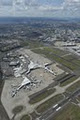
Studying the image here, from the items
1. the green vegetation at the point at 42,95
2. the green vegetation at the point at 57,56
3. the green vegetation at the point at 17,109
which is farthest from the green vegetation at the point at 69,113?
the green vegetation at the point at 57,56

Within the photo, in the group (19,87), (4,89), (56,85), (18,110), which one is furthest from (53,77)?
(18,110)

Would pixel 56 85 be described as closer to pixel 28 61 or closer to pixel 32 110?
pixel 32 110

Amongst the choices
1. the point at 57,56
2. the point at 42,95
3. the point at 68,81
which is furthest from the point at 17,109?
the point at 57,56

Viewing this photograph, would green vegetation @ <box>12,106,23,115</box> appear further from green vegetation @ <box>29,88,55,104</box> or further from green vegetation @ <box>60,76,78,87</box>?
green vegetation @ <box>60,76,78,87</box>

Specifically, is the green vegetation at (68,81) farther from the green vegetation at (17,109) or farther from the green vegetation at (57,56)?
the green vegetation at (17,109)

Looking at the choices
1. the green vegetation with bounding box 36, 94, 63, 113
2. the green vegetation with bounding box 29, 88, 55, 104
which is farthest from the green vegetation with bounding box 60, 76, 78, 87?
the green vegetation with bounding box 36, 94, 63, 113
